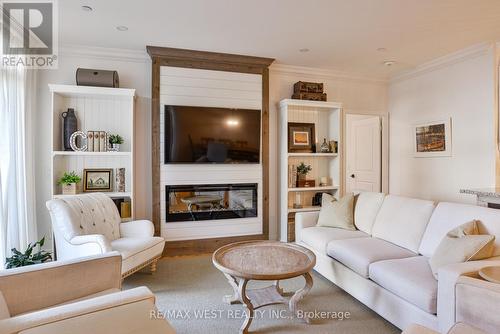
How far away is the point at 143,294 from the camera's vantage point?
146cm

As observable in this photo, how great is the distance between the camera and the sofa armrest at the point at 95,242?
2395mm

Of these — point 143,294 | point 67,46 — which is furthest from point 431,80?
point 67,46

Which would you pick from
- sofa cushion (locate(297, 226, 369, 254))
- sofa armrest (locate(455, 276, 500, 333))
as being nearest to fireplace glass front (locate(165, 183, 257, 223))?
sofa cushion (locate(297, 226, 369, 254))

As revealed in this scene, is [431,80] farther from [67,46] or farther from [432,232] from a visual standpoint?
[67,46]

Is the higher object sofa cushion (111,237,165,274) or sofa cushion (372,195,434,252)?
sofa cushion (372,195,434,252)

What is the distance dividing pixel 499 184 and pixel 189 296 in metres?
3.75

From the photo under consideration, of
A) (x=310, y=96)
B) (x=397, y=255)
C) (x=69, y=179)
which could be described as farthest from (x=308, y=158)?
(x=69, y=179)

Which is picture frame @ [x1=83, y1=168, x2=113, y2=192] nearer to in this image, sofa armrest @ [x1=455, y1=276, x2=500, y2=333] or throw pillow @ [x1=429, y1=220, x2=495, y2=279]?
throw pillow @ [x1=429, y1=220, x2=495, y2=279]

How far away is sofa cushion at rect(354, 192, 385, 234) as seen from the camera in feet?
10.1

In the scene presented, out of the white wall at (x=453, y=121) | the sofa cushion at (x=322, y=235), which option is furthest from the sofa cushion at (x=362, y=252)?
the white wall at (x=453, y=121)

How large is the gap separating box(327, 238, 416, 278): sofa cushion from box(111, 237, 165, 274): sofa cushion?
1.74 m

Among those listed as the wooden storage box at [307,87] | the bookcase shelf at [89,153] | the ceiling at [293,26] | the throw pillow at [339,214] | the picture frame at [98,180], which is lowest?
the throw pillow at [339,214]

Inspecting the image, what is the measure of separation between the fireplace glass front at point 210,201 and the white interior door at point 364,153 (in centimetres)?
194

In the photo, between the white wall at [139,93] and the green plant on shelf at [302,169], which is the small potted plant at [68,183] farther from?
the green plant on shelf at [302,169]
